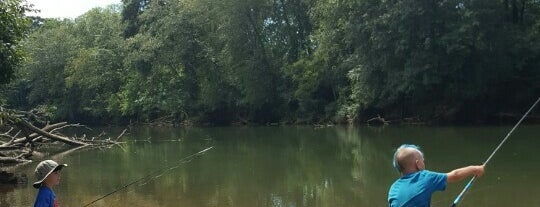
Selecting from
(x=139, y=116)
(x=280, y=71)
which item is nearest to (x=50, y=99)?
(x=139, y=116)

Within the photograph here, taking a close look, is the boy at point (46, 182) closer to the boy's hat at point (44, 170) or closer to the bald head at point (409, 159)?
the boy's hat at point (44, 170)

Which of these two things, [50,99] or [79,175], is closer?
[79,175]

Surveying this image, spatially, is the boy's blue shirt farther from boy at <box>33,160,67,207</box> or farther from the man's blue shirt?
the man's blue shirt

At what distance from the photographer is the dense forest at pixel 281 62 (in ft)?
98.9

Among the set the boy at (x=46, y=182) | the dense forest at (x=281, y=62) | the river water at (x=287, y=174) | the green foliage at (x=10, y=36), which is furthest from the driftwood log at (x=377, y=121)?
the boy at (x=46, y=182)

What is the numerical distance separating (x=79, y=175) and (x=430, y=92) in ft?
73.3

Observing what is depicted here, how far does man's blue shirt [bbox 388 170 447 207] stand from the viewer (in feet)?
13.4

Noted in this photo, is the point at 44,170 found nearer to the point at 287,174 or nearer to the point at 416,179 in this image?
the point at 416,179

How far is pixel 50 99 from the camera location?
2192 inches

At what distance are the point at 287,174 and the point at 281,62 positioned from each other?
29.2 meters

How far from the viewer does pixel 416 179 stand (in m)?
4.12

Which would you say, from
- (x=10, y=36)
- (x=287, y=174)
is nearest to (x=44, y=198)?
(x=10, y=36)

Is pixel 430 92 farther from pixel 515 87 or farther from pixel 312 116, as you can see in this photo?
pixel 312 116

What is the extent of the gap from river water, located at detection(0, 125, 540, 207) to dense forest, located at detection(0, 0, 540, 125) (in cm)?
357
